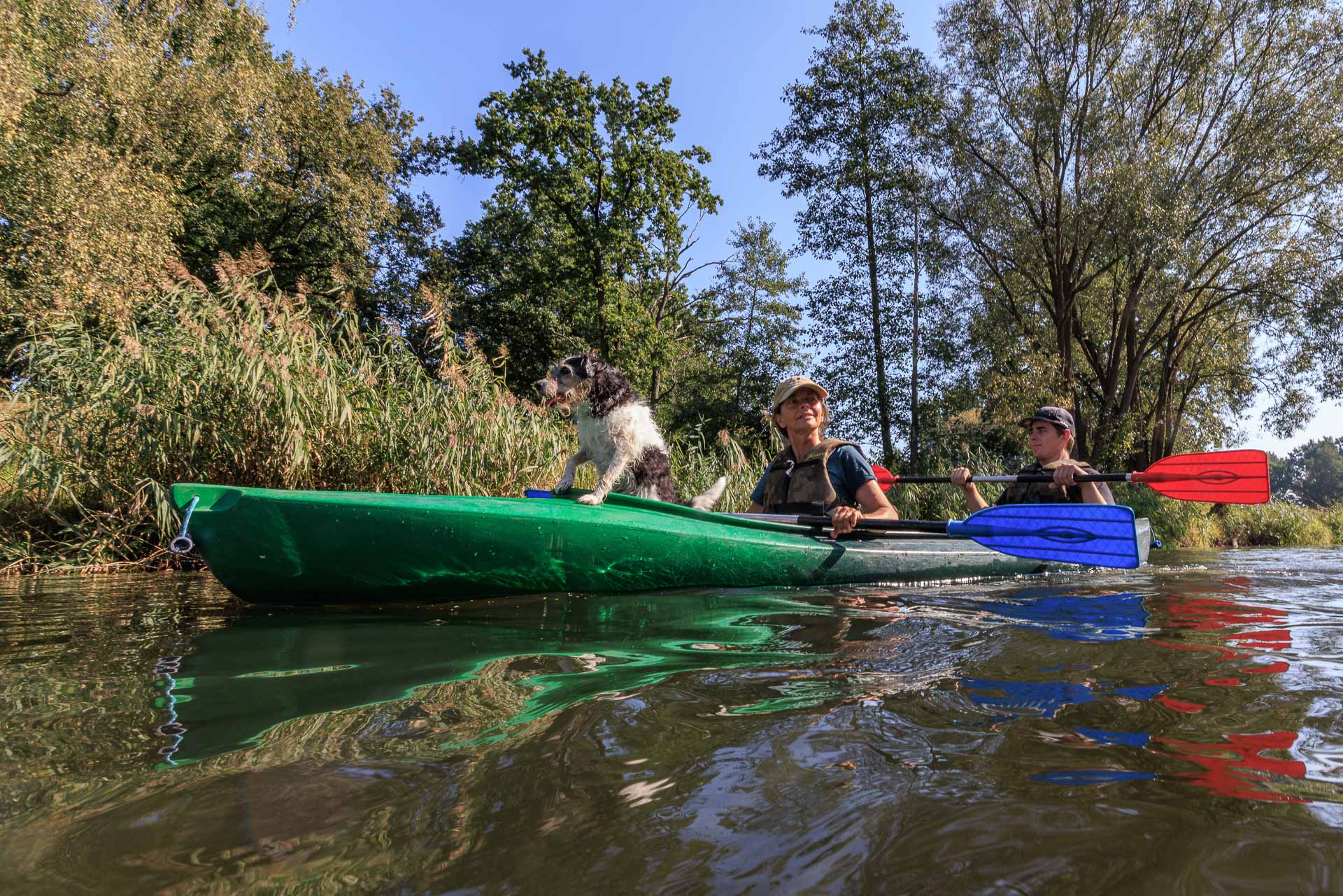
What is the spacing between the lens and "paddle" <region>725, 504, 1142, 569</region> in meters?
3.88

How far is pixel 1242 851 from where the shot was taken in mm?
850

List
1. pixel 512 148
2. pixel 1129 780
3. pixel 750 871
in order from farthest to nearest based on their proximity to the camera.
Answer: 1. pixel 512 148
2. pixel 1129 780
3. pixel 750 871

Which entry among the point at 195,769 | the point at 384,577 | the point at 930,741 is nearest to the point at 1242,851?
the point at 930,741

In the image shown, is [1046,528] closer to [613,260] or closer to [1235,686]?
[1235,686]

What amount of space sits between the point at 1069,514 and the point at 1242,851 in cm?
347

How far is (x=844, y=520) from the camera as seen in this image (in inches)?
150

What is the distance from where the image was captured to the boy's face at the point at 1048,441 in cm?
502

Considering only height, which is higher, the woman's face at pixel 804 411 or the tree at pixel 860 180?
the tree at pixel 860 180

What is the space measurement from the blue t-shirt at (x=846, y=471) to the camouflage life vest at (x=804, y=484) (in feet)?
0.09

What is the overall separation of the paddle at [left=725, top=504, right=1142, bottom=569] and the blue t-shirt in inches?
12.5

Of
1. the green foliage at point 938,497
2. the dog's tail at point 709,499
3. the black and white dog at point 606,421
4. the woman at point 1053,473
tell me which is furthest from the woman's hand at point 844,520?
the green foliage at point 938,497

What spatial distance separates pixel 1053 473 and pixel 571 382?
10.7ft

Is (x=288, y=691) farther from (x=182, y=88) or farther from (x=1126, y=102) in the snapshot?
(x=1126, y=102)

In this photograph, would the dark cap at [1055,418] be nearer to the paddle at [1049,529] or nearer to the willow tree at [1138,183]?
the paddle at [1049,529]
